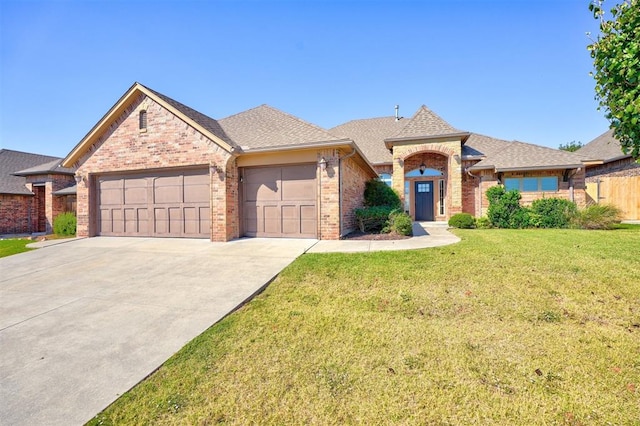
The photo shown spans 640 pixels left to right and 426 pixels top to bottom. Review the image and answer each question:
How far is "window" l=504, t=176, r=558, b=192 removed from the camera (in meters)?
14.0

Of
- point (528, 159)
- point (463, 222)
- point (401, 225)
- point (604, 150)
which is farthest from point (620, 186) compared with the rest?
point (401, 225)

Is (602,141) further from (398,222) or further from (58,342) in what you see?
(58,342)

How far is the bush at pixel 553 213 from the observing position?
12.0m

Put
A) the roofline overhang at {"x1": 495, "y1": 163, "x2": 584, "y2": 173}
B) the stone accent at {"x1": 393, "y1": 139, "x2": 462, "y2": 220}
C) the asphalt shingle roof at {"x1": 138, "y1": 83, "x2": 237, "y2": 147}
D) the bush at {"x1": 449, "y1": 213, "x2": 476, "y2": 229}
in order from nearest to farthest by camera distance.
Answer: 1. the asphalt shingle roof at {"x1": 138, "y1": 83, "x2": 237, "y2": 147}
2. the bush at {"x1": 449, "y1": 213, "x2": 476, "y2": 229}
3. the roofline overhang at {"x1": 495, "y1": 163, "x2": 584, "y2": 173}
4. the stone accent at {"x1": 393, "y1": 139, "x2": 462, "y2": 220}

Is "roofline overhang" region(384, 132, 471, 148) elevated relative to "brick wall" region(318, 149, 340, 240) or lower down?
elevated

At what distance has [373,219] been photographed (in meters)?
10.8

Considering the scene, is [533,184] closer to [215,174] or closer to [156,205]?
[215,174]

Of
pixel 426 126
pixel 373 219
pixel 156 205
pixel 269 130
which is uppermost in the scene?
pixel 426 126

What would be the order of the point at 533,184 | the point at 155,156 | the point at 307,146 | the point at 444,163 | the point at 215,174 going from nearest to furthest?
the point at 307,146, the point at 215,174, the point at 155,156, the point at 533,184, the point at 444,163

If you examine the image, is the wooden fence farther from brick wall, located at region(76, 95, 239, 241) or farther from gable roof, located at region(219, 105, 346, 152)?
brick wall, located at region(76, 95, 239, 241)

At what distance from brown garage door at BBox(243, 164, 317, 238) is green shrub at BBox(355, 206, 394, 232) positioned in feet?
7.85

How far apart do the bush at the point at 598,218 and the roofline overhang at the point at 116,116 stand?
14.0 metres

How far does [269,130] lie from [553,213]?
41.2ft

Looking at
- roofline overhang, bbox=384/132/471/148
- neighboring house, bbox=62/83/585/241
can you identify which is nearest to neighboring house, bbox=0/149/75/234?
neighboring house, bbox=62/83/585/241
